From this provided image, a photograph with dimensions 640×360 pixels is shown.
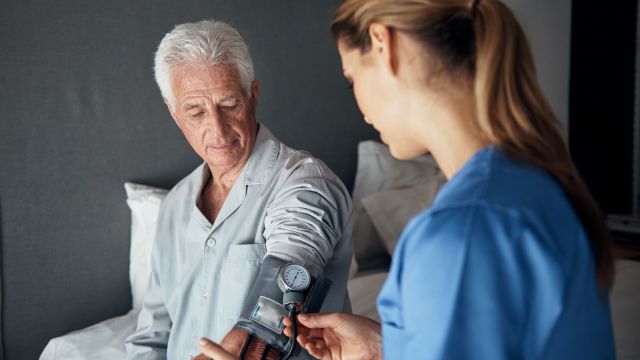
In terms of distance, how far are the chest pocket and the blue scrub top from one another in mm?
692

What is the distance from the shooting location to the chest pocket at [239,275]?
134 centimetres

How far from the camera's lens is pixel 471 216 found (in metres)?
0.64

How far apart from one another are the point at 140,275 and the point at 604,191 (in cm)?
301

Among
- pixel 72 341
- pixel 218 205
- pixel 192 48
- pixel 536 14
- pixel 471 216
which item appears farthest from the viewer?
pixel 536 14

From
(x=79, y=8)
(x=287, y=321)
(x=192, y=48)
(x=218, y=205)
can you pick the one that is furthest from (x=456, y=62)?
(x=79, y=8)

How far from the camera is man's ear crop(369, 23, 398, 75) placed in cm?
76

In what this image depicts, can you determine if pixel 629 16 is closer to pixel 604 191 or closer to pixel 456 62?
pixel 604 191

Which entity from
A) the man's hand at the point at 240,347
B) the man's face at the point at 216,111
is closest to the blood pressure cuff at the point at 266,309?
the man's hand at the point at 240,347

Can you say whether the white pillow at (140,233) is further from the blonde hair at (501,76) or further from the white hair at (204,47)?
the blonde hair at (501,76)

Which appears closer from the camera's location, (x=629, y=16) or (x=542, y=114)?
(x=542, y=114)

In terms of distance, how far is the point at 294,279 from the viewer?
107 centimetres

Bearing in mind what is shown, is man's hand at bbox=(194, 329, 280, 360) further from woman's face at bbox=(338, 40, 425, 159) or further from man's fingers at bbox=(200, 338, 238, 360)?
woman's face at bbox=(338, 40, 425, 159)

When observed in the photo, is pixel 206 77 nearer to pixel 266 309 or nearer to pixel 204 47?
pixel 204 47

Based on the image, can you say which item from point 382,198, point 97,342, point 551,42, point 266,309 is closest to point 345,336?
point 266,309
